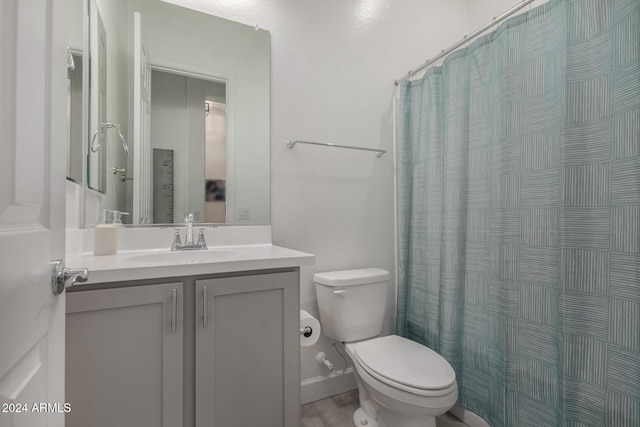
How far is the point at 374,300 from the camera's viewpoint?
161 cm

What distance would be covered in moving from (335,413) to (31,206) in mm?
1612

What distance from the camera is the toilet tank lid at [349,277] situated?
5.01ft

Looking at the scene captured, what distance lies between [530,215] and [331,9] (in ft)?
5.01

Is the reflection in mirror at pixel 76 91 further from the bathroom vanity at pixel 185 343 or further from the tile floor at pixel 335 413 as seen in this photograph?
the tile floor at pixel 335 413

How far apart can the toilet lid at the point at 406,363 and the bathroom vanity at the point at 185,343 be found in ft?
1.17

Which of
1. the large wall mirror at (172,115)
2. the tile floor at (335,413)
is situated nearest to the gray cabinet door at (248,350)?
the tile floor at (335,413)

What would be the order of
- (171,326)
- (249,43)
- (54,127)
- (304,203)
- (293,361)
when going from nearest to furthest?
(54,127), (171,326), (293,361), (249,43), (304,203)

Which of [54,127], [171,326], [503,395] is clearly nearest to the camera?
[54,127]

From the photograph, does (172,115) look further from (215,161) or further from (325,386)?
(325,386)

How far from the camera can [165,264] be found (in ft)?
3.01

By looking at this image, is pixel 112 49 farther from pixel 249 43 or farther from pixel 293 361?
pixel 293 361

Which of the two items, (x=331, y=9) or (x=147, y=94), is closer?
(x=147, y=94)

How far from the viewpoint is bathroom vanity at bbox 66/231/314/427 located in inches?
33.8

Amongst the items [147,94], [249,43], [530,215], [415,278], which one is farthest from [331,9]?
[415,278]
